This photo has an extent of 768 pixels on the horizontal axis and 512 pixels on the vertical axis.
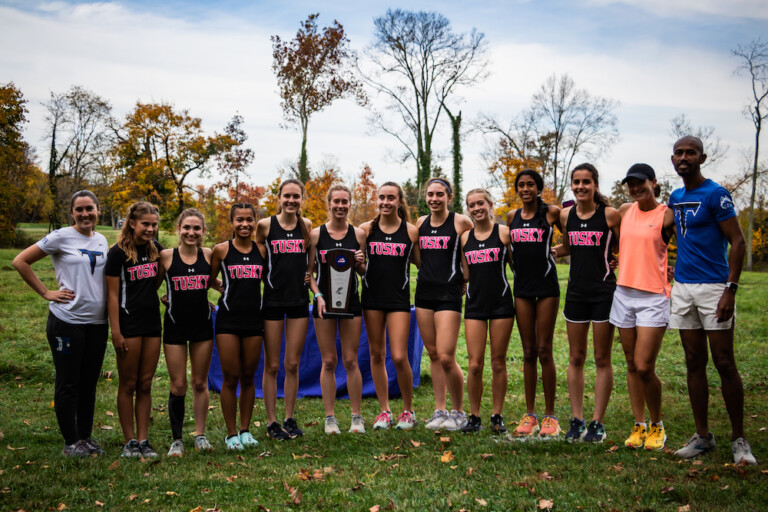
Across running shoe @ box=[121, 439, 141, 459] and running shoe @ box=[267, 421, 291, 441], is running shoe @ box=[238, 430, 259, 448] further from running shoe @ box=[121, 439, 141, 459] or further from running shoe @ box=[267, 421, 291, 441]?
running shoe @ box=[121, 439, 141, 459]

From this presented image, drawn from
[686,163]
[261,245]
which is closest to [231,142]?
[261,245]

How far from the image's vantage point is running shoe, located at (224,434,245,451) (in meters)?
5.12

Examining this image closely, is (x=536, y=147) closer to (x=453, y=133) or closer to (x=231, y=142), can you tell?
(x=453, y=133)

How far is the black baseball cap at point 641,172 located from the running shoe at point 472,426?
96.2 inches

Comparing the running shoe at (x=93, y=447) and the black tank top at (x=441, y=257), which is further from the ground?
the black tank top at (x=441, y=257)

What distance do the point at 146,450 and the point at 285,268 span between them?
1.90m

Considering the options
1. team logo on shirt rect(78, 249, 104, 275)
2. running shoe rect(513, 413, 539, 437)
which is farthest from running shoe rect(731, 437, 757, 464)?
team logo on shirt rect(78, 249, 104, 275)

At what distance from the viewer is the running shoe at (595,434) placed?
196 inches

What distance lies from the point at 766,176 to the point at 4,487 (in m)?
40.7

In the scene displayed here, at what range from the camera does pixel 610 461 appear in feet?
14.3

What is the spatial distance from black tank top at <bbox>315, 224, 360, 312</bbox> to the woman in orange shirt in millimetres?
2250

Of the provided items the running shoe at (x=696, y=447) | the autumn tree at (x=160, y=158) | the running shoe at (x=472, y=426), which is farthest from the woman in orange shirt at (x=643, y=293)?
the autumn tree at (x=160, y=158)

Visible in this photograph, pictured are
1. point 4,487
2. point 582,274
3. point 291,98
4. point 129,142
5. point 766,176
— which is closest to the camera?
point 4,487

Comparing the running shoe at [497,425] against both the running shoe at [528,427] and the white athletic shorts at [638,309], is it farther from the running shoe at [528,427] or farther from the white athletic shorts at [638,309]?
the white athletic shorts at [638,309]
